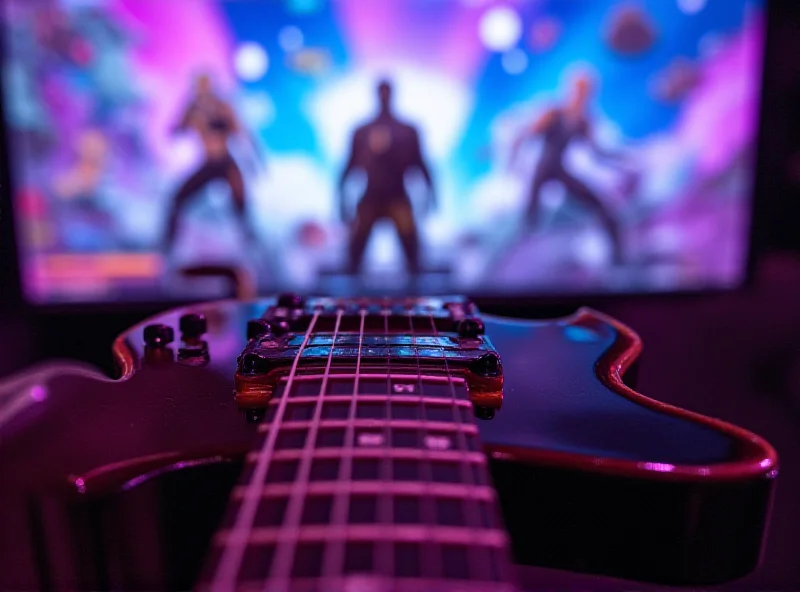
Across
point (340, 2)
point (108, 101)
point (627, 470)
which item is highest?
point (340, 2)

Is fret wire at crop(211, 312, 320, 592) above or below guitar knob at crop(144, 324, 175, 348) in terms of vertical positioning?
below

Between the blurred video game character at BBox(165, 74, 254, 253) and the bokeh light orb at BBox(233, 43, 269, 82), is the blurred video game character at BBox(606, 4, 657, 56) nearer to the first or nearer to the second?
the bokeh light orb at BBox(233, 43, 269, 82)

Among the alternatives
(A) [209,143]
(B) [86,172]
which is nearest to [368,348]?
(A) [209,143]

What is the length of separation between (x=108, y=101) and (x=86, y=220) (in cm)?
42

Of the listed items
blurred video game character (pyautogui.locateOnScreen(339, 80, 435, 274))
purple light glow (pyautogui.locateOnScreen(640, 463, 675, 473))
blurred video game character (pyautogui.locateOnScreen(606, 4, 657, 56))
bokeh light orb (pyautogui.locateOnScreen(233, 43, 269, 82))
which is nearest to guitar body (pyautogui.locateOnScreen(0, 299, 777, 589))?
purple light glow (pyautogui.locateOnScreen(640, 463, 675, 473))

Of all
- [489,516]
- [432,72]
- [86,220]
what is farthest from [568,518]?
[86,220]

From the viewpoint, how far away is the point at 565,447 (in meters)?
0.50

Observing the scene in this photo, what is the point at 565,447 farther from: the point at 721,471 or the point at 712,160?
the point at 712,160

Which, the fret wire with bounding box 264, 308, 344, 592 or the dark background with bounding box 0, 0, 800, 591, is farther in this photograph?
the dark background with bounding box 0, 0, 800, 591

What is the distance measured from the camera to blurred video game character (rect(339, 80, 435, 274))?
2.01 metres

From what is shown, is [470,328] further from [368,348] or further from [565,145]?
[565,145]

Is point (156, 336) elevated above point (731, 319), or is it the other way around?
point (156, 336)

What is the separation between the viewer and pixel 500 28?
1941 millimetres

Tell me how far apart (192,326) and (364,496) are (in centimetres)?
51
